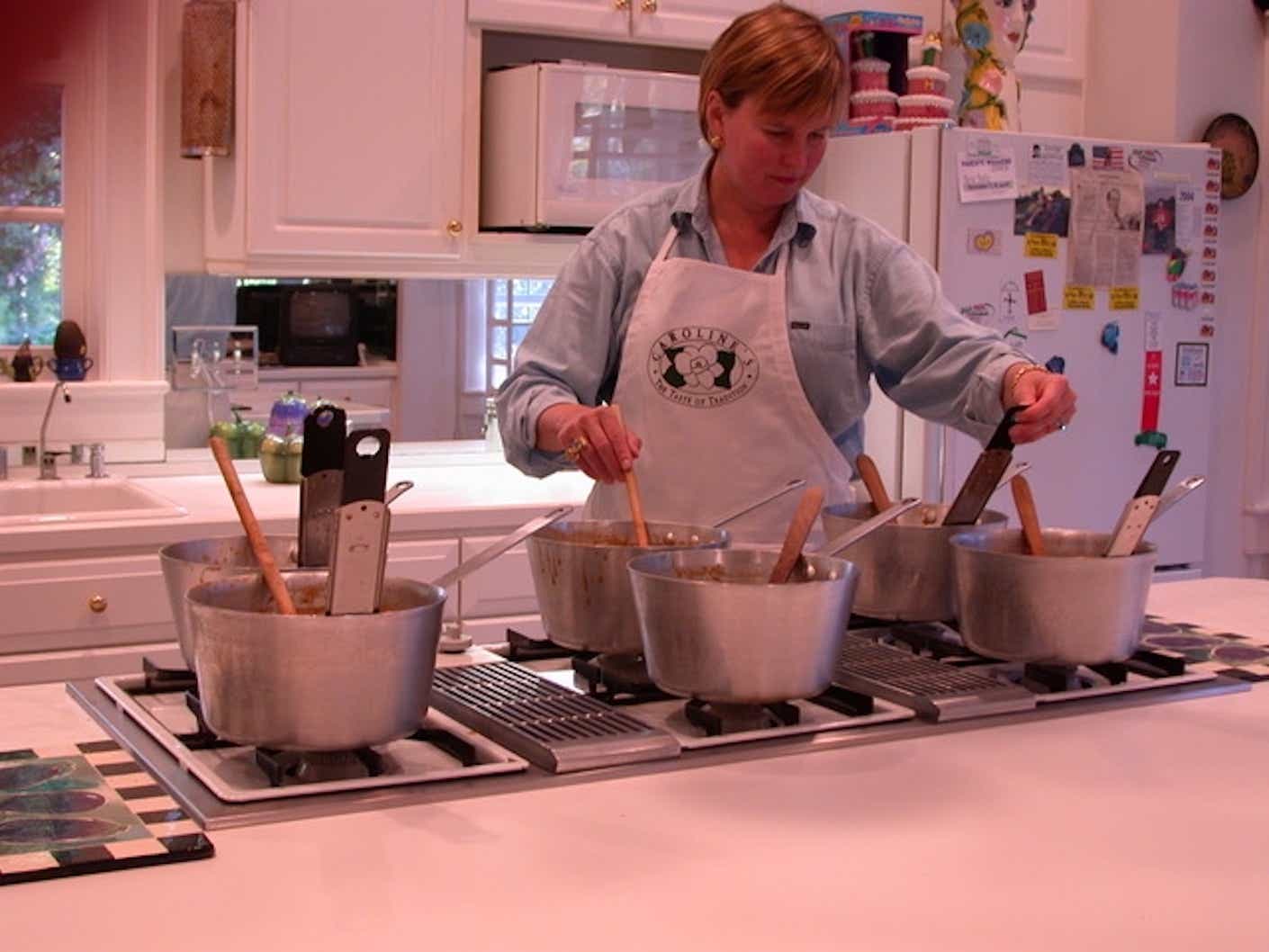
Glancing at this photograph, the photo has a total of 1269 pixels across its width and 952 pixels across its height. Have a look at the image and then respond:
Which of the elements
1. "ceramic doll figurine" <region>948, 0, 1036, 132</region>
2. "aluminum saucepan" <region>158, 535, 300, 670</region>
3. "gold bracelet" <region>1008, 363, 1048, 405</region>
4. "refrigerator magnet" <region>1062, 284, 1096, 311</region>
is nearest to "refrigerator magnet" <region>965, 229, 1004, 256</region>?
"refrigerator magnet" <region>1062, 284, 1096, 311</region>

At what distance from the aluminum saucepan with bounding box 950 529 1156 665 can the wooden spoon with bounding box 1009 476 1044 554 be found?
65 mm

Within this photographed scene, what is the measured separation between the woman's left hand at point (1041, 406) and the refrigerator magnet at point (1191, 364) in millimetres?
2351

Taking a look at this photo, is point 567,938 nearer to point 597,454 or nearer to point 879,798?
point 879,798

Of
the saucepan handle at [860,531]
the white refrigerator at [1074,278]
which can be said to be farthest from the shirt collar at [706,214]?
the white refrigerator at [1074,278]

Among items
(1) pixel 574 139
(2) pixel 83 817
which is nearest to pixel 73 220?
(1) pixel 574 139

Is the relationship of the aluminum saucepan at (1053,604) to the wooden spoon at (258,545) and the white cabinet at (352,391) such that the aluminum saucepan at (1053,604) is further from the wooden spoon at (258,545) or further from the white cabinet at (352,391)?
the white cabinet at (352,391)

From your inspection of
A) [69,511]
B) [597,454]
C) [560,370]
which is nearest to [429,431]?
[69,511]

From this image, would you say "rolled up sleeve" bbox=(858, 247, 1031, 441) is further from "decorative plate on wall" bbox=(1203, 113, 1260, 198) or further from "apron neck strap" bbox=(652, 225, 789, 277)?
"decorative plate on wall" bbox=(1203, 113, 1260, 198)

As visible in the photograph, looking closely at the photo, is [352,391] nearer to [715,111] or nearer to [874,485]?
[715,111]

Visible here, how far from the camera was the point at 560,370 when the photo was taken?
2059mm

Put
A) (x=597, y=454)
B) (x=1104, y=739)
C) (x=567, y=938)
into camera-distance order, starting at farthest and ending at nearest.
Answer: (x=597, y=454) < (x=1104, y=739) < (x=567, y=938)

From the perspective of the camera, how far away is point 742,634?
1304mm

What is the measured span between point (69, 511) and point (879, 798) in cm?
245

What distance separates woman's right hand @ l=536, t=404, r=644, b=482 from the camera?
62.9 inches
